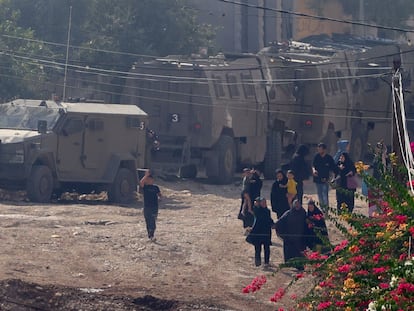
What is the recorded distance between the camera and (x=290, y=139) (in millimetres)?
29938

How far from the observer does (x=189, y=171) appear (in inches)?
1102

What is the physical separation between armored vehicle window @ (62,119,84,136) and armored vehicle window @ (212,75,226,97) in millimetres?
4614

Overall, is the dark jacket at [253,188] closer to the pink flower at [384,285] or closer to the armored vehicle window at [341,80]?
the pink flower at [384,285]

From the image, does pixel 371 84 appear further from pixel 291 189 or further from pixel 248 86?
pixel 291 189

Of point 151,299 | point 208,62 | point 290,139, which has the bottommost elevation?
point 151,299

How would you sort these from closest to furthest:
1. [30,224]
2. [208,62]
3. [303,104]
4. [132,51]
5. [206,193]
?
[30,224] < [206,193] < [208,62] < [303,104] < [132,51]

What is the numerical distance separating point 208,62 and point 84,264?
12.1 metres

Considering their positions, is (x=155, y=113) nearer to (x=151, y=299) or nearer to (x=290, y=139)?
(x=290, y=139)

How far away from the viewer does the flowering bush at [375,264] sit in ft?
25.3

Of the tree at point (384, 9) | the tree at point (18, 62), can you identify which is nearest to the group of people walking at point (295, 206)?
the tree at point (18, 62)

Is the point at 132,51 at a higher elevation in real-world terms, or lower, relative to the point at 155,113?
higher

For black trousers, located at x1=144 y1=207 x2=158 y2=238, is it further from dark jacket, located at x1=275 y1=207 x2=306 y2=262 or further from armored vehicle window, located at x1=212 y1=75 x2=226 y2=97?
armored vehicle window, located at x1=212 y1=75 x2=226 y2=97

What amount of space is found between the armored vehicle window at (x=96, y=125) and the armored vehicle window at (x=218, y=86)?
161 inches

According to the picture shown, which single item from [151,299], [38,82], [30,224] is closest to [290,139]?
[38,82]
